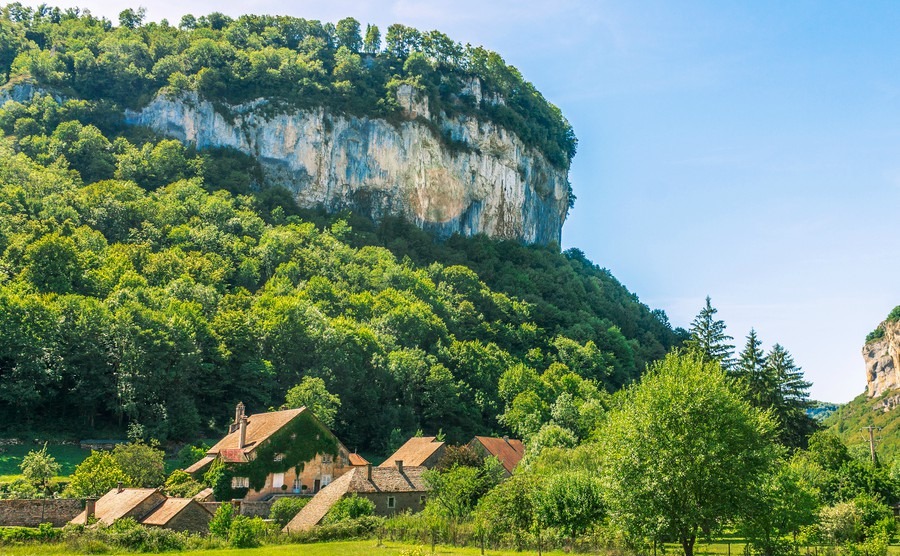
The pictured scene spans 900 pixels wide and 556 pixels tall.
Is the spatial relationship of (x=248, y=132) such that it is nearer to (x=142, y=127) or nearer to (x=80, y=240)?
(x=142, y=127)

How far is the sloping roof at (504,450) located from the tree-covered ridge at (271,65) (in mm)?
73726

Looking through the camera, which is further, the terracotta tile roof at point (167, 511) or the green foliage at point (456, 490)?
the green foliage at point (456, 490)

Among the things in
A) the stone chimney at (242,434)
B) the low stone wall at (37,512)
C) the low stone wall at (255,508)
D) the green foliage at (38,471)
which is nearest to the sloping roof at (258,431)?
the stone chimney at (242,434)

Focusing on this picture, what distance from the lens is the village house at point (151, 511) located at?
140 ft

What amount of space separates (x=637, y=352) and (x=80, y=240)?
67.1 meters

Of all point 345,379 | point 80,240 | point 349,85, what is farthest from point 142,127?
point 345,379

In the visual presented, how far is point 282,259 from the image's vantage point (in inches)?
4168

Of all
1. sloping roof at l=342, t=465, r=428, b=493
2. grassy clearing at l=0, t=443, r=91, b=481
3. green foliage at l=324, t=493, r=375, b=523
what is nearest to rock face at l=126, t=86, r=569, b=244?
grassy clearing at l=0, t=443, r=91, b=481

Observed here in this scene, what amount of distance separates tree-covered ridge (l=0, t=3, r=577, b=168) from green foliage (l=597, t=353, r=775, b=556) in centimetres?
10603

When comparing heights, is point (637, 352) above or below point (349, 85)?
below

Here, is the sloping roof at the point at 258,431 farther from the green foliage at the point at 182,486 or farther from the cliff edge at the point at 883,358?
the cliff edge at the point at 883,358

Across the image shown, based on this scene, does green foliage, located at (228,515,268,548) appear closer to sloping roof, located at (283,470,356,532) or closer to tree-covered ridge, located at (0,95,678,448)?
sloping roof, located at (283,470,356,532)

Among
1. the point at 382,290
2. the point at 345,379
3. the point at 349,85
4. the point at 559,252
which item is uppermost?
the point at 349,85

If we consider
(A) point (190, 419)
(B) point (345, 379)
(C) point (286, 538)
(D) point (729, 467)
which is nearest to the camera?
(D) point (729, 467)
